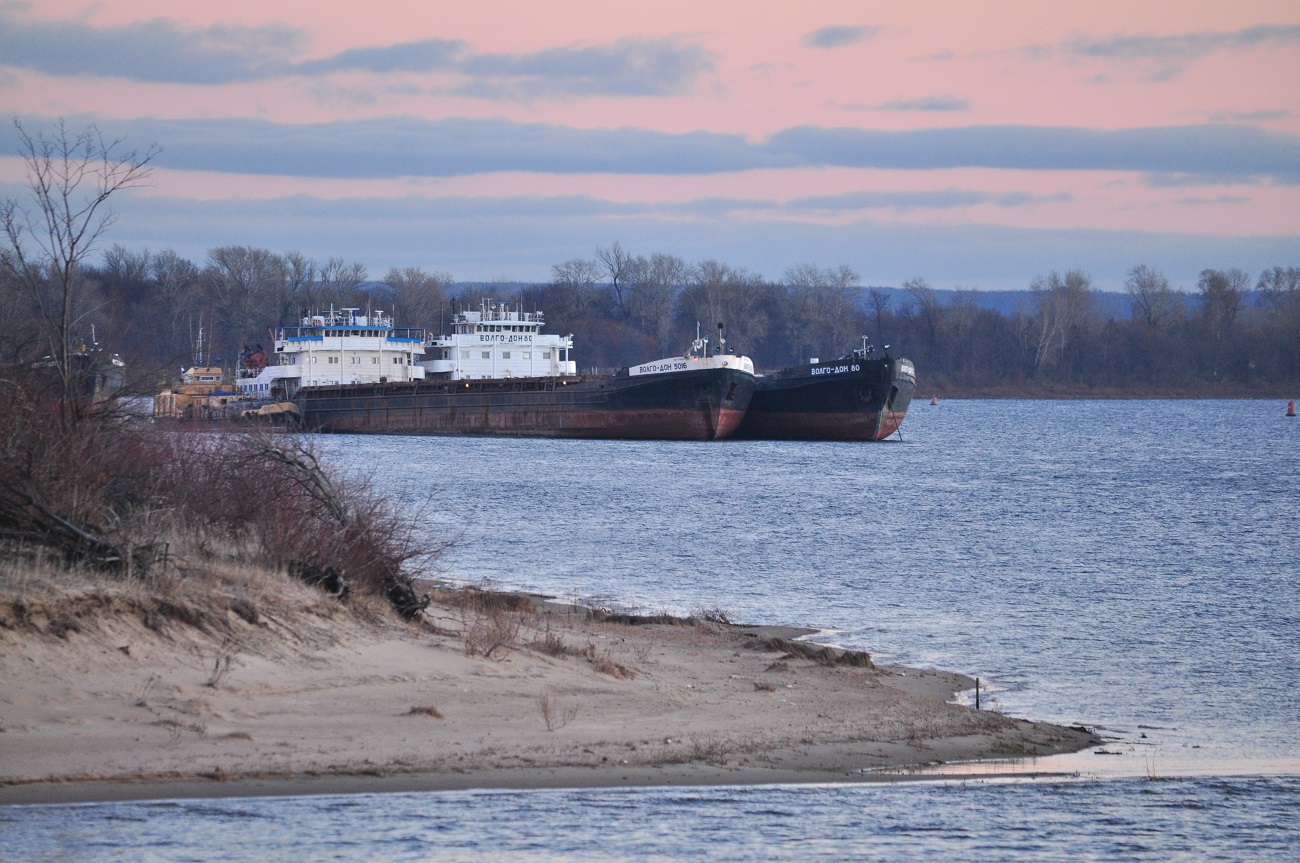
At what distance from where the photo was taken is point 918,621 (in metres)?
21.6

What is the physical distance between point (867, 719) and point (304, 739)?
5552mm

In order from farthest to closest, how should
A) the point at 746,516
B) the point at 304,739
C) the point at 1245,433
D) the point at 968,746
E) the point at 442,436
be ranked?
the point at 1245,433
the point at 442,436
the point at 746,516
the point at 968,746
the point at 304,739

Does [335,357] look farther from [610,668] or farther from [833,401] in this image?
[610,668]

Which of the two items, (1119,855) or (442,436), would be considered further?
(442,436)

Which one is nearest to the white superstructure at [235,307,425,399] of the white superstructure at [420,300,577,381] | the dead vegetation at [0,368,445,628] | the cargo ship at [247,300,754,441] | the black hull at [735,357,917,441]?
the cargo ship at [247,300,754,441]

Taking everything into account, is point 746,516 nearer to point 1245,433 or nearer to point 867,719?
point 867,719

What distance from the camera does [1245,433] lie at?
93875mm

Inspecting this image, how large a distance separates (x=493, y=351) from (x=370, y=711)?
75.4 m

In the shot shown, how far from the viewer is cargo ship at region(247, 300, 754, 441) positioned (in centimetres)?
6919

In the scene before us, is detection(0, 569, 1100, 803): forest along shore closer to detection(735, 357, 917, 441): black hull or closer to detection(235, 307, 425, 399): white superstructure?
detection(735, 357, 917, 441): black hull

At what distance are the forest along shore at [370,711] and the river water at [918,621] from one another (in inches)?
21.0

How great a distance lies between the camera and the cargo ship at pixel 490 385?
227ft

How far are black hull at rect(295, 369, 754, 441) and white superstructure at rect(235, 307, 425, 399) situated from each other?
423 centimetres

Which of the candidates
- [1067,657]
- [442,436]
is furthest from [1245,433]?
[1067,657]
